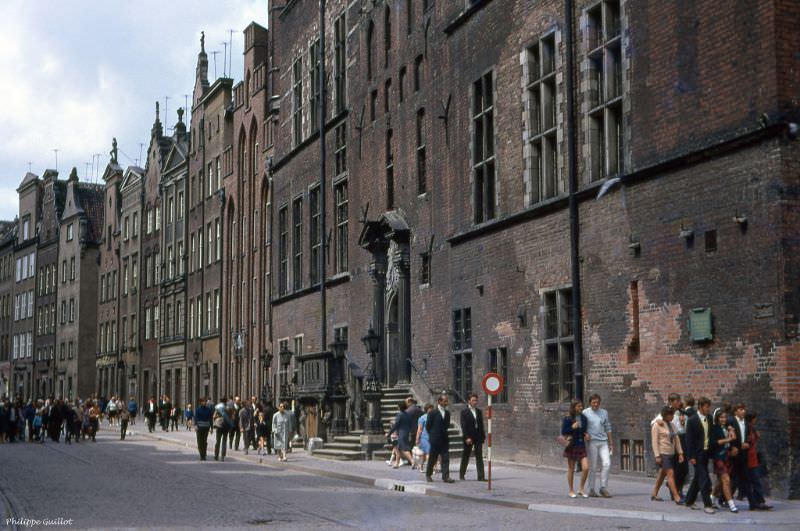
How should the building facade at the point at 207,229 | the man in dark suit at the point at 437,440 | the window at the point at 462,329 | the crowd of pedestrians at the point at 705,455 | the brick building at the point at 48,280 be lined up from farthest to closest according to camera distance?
1. the brick building at the point at 48,280
2. the building facade at the point at 207,229
3. the window at the point at 462,329
4. the man in dark suit at the point at 437,440
5. the crowd of pedestrians at the point at 705,455

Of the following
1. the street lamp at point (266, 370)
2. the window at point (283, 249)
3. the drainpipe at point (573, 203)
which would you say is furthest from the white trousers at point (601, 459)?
the window at point (283, 249)

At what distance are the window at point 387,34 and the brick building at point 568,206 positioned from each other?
55mm

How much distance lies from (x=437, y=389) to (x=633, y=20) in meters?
13.0

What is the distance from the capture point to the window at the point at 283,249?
49.0 meters

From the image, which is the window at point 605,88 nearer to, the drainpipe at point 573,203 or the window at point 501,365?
the drainpipe at point 573,203

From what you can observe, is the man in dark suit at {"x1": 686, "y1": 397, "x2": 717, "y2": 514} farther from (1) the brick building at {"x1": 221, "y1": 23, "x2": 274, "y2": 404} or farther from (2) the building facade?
(2) the building facade

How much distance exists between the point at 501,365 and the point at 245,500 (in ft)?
35.6

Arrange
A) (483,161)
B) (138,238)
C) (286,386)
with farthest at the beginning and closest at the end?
(138,238), (286,386), (483,161)

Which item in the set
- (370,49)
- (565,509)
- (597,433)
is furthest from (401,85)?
(565,509)

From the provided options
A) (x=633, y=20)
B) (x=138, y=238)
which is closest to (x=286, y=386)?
(x=633, y=20)

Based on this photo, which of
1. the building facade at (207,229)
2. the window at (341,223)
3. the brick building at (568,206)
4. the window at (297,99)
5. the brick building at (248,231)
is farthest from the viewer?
the building facade at (207,229)

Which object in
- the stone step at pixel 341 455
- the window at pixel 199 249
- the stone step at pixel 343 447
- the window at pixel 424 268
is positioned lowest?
the stone step at pixel 341 455

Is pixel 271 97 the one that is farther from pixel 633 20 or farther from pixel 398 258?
pixel 633 20

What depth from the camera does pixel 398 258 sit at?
3650 centimetres
